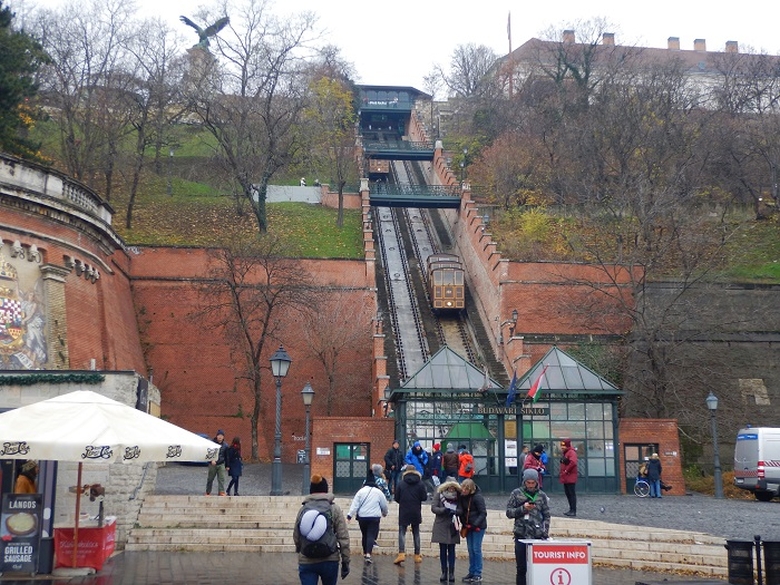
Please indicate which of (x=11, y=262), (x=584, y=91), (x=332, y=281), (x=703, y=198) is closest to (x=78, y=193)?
(x=11, y=262)

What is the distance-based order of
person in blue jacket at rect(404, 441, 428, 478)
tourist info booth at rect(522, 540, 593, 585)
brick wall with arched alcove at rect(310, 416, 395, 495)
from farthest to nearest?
brick wall with arched alcove at rect(310, 416, 395, 495), person in blue jacket at rect(404, 441, 428, 478), tourist info booth at rect(522, 540, 593, 585)

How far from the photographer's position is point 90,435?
12.3 meters

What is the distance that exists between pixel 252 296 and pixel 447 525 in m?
26.9

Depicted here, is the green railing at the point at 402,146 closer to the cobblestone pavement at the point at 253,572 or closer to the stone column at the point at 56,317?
the stone column at the point at 56,317

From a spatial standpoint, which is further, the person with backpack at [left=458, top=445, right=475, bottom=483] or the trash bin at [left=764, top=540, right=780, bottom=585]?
the person with backpack at [left=458, top=445, right=475, bottom=483]

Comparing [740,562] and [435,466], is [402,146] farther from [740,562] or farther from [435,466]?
[740,562]

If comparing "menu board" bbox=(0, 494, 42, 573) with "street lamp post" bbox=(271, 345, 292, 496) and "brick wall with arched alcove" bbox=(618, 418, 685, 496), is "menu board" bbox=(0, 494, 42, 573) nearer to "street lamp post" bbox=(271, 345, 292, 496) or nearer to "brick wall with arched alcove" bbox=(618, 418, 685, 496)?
"street lamp post" bbox=(271, 345, 292, 496)

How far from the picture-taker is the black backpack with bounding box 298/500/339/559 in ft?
30.6

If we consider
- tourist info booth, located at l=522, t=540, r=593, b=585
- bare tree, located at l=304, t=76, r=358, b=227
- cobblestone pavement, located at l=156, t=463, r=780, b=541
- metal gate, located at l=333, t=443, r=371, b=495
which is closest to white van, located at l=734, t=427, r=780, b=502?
cobblestone pavement, located at l=156, t=463, r=780, b=541

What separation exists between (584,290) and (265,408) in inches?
585

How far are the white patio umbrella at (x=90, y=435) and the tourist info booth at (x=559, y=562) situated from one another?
5.23 metres

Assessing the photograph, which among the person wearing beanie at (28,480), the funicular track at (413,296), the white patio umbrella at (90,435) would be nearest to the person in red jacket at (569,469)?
the white patio umbrella at (90,435)

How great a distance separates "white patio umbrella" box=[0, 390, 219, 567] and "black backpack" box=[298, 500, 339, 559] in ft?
13.0

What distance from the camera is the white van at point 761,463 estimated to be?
26203 mm
